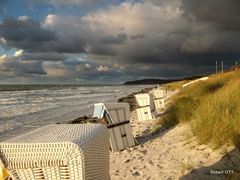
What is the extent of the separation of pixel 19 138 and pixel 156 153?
515 centimetres

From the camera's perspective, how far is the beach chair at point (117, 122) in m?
8.91

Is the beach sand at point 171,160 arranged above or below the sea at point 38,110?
above

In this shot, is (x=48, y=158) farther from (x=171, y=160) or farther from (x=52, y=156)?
(x=171, y=160)

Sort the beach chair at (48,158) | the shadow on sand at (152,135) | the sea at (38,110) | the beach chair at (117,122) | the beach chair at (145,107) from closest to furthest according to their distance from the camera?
the beach chair at (48,158), the beach chair at (117,122), the shadow on sand at (152,135), the beach chair at (145,107), the sea at (38,110)

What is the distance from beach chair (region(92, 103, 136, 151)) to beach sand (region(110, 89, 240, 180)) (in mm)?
343

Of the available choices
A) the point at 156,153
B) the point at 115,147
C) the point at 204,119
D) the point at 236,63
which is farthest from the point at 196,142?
the point at 236,63

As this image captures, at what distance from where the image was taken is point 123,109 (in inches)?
379

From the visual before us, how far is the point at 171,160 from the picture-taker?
7066 millimetres

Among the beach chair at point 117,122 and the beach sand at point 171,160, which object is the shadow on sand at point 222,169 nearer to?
the beach sand at point 171,160

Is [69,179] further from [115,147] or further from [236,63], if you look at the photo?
[236,63]

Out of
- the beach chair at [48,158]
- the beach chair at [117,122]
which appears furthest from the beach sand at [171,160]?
the beach chair at [48,158]

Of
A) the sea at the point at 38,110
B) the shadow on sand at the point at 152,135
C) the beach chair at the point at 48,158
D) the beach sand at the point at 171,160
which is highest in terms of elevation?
the beach chair at the point at 48,158

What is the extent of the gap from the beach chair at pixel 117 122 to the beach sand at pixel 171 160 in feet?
1.13

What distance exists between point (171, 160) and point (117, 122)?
8.59 feet
